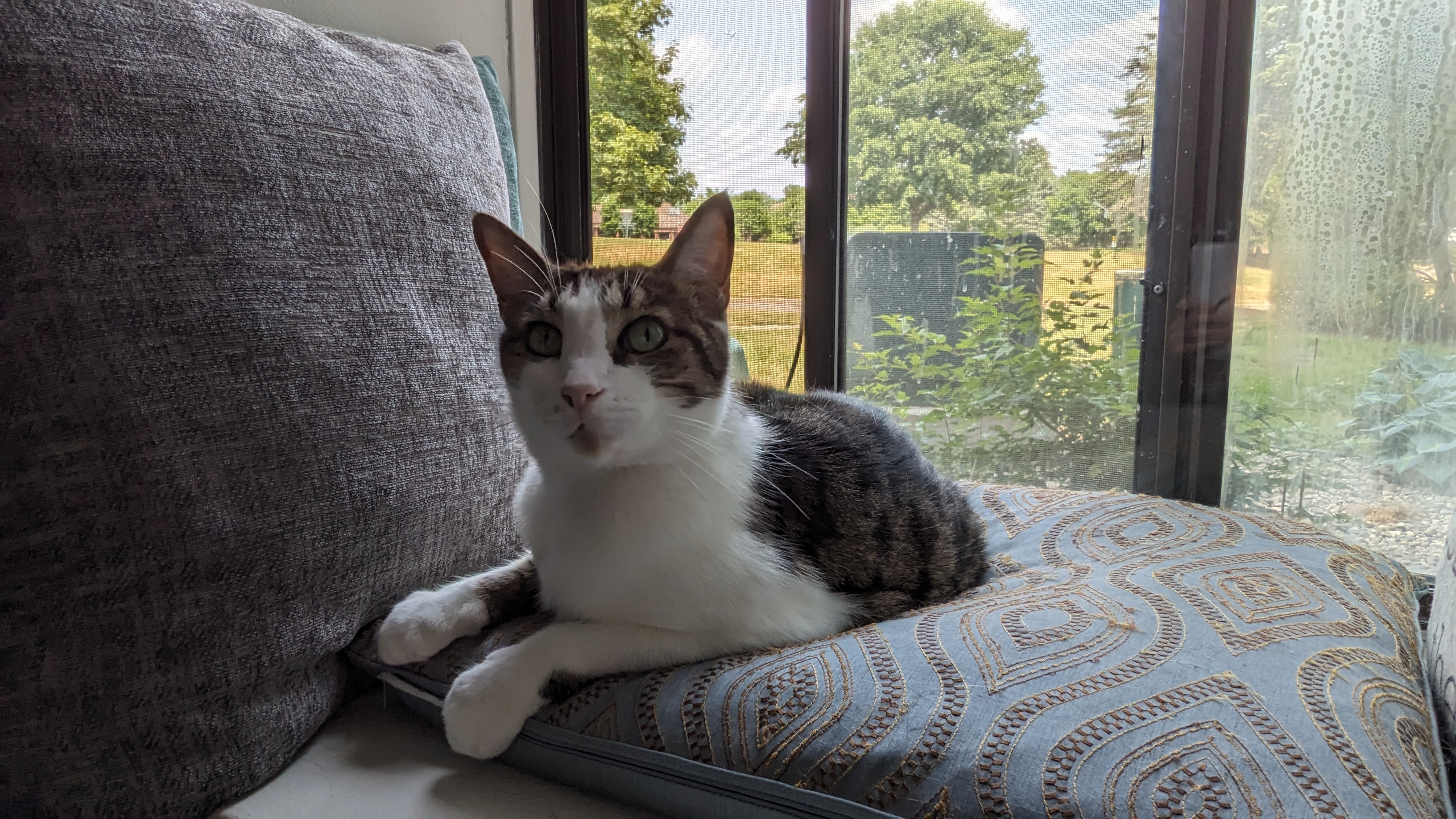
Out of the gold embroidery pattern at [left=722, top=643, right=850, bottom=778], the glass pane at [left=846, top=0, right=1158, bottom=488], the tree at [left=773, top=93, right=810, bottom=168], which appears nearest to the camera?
the gold embroidery pattern at [left=722, top=643, right=850, bottom=778]

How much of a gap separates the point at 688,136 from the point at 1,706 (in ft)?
5.18

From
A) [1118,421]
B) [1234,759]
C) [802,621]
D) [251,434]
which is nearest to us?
[1234,759]

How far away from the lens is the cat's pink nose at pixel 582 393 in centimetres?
74

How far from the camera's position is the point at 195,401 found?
2.20 feet

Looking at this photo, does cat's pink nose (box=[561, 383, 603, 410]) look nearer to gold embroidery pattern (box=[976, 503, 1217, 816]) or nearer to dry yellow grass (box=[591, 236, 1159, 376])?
gold embroidery pattern (box=[976, 503, 1217, 816])

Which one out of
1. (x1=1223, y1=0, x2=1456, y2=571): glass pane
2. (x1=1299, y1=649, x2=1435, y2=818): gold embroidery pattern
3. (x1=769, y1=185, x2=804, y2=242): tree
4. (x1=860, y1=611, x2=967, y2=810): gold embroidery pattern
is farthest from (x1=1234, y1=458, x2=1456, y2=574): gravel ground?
(x1=769, y1=185, x2=804, y2=242): tree

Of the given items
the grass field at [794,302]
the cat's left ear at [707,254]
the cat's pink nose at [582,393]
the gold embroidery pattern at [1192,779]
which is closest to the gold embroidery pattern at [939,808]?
the gold embroidery pattern at [1192,779]

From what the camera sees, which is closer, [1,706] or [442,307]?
[1,706]

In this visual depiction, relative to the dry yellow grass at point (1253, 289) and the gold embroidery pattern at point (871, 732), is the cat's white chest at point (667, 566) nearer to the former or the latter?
the gold embroidery pattern at point (871, 732)

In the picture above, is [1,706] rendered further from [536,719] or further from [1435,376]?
[1435,376]

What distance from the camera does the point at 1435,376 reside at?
122 centimetres

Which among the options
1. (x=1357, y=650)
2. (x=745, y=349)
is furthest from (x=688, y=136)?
(x=1357, y=650)

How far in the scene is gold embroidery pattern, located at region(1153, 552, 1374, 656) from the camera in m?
0.77

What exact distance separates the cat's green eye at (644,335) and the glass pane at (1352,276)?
1.10 m
